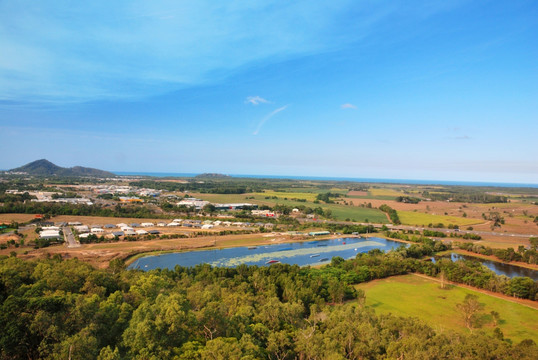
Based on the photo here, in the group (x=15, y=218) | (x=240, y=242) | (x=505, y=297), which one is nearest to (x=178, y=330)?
(x=505, y=297)

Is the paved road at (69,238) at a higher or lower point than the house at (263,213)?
lower

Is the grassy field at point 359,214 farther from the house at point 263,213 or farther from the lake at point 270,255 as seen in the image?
the lake at point 270,255

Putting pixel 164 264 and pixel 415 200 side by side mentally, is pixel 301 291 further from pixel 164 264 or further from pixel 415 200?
pixel 415 200

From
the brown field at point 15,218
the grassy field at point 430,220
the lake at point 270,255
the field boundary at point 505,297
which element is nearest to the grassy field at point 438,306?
the field boundary at point 505,297

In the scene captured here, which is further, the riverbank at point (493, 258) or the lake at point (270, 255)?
the riverbank at point (493, 258)

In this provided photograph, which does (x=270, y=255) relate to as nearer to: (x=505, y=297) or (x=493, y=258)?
(x=505, y=297)

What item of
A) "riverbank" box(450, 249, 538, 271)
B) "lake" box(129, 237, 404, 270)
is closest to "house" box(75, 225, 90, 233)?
"lake" box(129, 237, 404, 270)

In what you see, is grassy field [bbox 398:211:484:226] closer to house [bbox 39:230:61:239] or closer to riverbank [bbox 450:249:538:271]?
riverbank [bbox 450:249:538:271]
